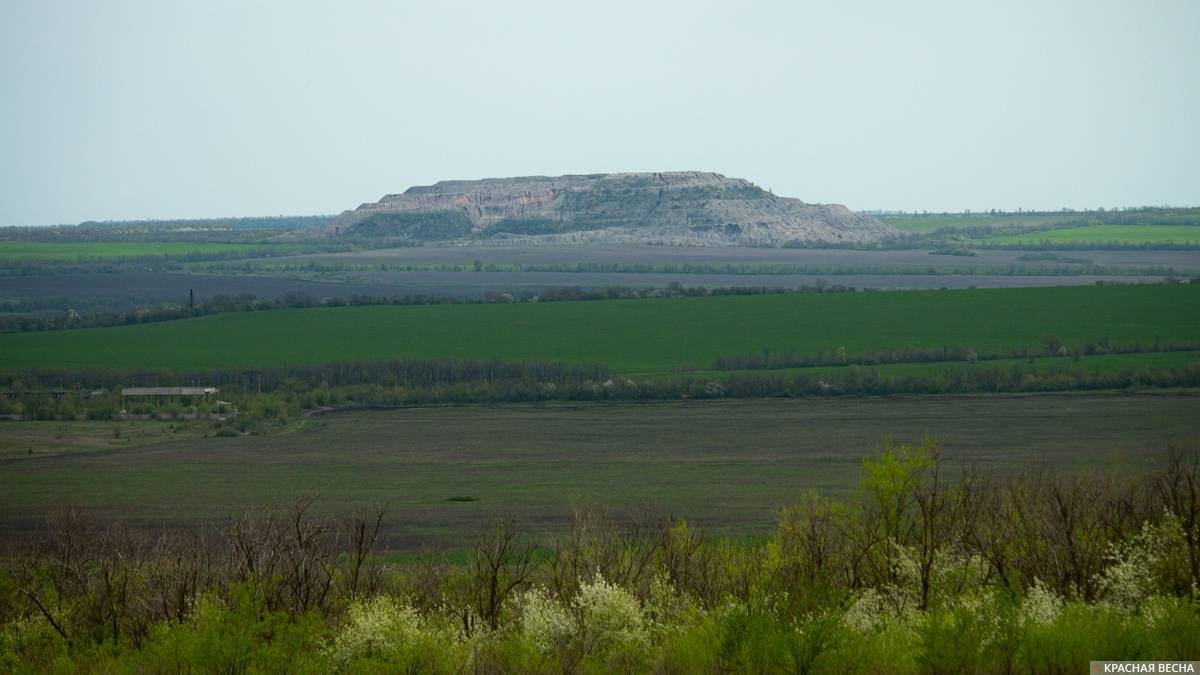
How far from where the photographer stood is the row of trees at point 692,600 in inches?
935

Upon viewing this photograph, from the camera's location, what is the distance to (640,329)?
92.3m

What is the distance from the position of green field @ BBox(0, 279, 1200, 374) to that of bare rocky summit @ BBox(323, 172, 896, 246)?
72.5 m

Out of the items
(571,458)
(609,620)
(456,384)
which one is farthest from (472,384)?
(609,620)

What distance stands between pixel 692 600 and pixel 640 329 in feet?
213

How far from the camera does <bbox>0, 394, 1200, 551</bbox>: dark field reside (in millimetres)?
45312

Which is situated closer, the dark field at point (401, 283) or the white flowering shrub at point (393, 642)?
the white flowering shrub at point (393, 642)

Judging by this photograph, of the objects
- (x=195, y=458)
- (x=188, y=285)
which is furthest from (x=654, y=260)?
(x=195, y=458)

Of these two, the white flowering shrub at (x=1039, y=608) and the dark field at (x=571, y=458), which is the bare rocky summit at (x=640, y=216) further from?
the white flowering shrub at (x=1039, y=608)

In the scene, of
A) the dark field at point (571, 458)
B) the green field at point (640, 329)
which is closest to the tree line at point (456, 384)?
the dark field at point (571, 458)

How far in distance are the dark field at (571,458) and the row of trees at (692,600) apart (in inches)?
385

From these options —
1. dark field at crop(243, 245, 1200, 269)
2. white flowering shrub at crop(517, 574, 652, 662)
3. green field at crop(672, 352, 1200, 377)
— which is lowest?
green field at crop(672, 352, 1200, 377)

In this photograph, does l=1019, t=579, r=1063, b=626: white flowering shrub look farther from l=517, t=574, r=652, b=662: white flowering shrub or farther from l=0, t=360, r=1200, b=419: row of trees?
l=0, t=360, r=1200, b=419: row of trees

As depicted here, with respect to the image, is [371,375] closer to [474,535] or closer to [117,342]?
[117,342]

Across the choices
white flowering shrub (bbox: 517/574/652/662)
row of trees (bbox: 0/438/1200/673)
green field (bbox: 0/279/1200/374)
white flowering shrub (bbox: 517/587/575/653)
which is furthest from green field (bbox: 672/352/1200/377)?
white flowering shrub (bbox: 517/587/575/653)
